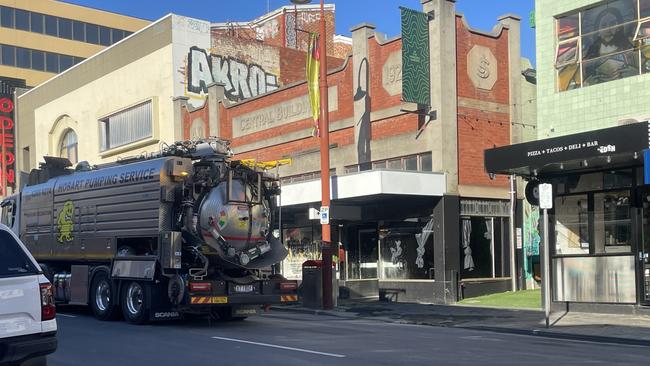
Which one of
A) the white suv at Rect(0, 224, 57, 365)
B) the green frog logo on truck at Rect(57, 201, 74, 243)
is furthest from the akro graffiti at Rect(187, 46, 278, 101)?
the white suv at Rect(0, 224, 57, 365)

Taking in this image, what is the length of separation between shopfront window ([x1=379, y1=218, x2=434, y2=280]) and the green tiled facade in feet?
16.7

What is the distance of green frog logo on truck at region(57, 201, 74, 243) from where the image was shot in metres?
17.7

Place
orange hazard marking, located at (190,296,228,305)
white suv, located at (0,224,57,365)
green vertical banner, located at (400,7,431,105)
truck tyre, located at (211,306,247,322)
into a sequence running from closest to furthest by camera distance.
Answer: white suv, located at (0,224,57,365) < orange hazard marking, located at (190,296,228,305) < truck tyre, located at (211,306,247,322) < green vertical banner, located at (400,7,431,105)

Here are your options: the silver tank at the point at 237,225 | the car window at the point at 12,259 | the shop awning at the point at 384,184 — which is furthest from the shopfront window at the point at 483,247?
the car window at the point at 12,259

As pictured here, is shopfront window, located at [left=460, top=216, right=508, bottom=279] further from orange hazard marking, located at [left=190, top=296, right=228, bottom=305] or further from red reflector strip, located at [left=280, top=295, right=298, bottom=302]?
orange hazard marking, located at [left=190, top=296, right=228, bottom=305]

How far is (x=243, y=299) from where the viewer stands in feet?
47.9

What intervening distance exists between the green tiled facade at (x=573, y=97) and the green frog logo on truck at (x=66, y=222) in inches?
466

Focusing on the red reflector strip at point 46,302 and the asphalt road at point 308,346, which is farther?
the asphalt road at point 308,346

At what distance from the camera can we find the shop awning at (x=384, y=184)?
65.0 feet

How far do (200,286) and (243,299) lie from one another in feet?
3.31

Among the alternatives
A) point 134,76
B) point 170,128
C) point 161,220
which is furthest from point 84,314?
point 134,76

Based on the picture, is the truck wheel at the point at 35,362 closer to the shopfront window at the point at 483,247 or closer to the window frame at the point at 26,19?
the shopfront window at the point at 483,247

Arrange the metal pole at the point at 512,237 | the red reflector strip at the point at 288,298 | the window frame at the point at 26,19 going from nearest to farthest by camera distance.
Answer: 1. the red reflector strip at the point at 288,298
2. the metal pole at the point at 512,237
3. the window frame at the point at 26,19

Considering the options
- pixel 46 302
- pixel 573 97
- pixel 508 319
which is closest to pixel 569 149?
pixel 573 97
